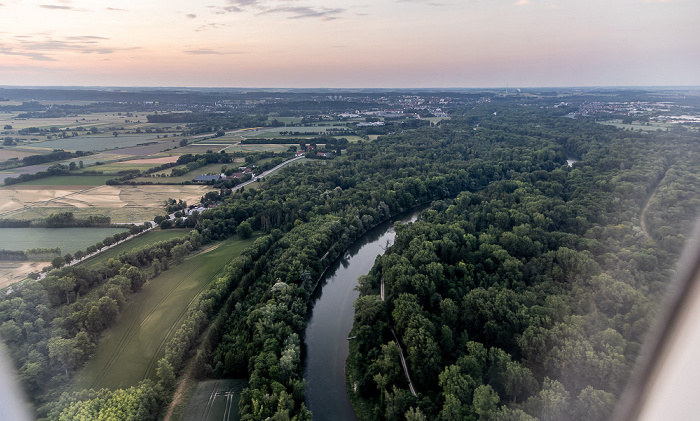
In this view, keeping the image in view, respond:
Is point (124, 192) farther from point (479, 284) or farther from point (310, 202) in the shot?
point (479, 284)

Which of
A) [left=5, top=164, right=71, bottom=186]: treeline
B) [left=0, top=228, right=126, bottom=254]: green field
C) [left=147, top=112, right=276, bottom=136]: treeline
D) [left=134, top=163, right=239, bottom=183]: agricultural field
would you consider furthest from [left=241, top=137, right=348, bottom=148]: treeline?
[left=0, top=228, right=126, bottom=254]: green field

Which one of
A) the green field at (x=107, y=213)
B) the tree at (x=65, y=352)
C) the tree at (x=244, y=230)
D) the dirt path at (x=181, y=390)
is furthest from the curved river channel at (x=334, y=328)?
the green field at (x=107, y=213)

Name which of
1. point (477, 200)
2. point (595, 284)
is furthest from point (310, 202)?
point (595, 284)

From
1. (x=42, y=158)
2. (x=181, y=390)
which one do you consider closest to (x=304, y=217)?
(x=181, y=390)

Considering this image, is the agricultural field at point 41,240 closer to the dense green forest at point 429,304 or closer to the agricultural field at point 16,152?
the dense green forest at point 429,304

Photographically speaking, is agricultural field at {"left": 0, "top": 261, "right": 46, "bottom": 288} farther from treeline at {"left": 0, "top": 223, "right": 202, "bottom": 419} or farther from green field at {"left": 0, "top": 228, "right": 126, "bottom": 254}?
green field at {"left": 0, "top": 228, "right": 126, "bottom": 254}

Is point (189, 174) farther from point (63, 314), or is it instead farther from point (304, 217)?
point (63, 314)
